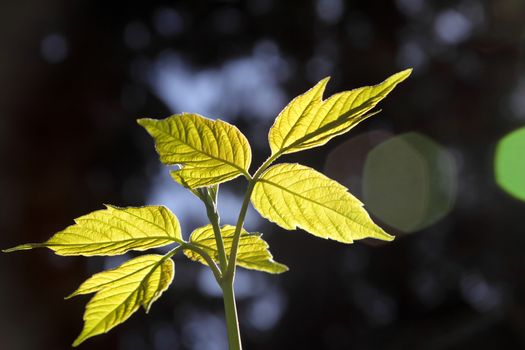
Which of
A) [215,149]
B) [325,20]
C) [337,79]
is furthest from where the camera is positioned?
[325,20]

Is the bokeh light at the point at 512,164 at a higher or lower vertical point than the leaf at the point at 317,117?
lower

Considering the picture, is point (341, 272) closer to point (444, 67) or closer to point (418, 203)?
point (418, 203)

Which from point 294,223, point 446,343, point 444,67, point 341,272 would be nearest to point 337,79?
point 444,67

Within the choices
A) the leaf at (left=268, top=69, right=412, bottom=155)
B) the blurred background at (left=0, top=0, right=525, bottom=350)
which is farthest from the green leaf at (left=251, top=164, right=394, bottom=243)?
the blurred background at (left=0, top=0, right=525, bottom=350)

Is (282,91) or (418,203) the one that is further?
(282,91)

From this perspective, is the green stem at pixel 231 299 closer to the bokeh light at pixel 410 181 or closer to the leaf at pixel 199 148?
the leaf at pixel 199 148

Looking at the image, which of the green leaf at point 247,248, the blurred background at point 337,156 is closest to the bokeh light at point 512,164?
the blurred background at point 337,156

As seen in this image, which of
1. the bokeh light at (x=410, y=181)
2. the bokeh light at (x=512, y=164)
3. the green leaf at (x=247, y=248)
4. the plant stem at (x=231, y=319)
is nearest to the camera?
the plant stem at (x=231, y=319)

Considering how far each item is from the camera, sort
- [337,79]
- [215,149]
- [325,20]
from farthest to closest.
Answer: [325,20]
[337,79]
[215,149]
